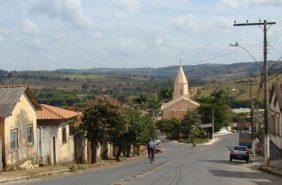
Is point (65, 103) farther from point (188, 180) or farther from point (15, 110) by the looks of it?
point (188, 180)

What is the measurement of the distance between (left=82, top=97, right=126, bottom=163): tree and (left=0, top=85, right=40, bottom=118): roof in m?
9.18

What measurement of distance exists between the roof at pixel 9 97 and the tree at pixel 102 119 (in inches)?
361

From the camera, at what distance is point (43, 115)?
40.8 m

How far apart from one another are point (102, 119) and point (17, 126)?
11857 millimetres

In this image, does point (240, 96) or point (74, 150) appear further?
point (240, 96)

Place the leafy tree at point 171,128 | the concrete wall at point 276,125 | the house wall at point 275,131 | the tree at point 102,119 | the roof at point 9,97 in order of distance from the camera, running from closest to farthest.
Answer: the roof at point 9,97 → the concrete wall at point 276,125 → the house wall at point 275,131 → the tree at point 102,119 → the leafy tree at point 171,128

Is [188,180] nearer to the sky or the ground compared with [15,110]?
nearer to the ground

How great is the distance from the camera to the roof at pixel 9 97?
32750 millimetres

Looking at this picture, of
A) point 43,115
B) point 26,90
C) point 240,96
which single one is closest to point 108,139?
point 43,115

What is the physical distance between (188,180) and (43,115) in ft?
60.6

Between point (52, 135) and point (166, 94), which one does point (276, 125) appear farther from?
point (166, 94)

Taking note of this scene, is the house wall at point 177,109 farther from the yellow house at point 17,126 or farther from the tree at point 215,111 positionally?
the yellow house at point 17,126

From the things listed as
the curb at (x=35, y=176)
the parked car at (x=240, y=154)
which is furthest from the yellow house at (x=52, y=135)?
the parked car at (x=240, y=154)

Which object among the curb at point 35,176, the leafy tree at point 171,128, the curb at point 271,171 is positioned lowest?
the leafy tree at point 171,128
